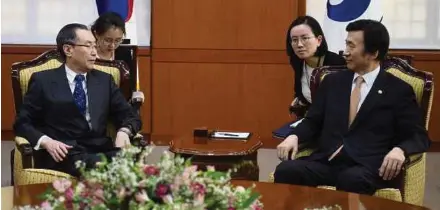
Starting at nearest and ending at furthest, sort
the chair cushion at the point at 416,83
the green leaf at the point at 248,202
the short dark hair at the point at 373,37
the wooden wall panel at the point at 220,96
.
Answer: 1. the green leaf at the point at 248,202
2. the short dark hair at the point at 373,37
3. the chair cushion at the point at 416,83
4. the wooden wall panel at the point at 220,96

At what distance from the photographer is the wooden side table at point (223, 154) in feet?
12.1

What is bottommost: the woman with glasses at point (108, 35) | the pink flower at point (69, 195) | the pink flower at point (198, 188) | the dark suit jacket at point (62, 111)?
the dark suit jacket at point (62, 111)

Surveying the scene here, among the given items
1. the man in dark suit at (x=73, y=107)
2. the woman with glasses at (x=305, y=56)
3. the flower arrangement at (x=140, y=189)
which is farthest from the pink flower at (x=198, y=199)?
the woman with glasses at (x=305, y=56)

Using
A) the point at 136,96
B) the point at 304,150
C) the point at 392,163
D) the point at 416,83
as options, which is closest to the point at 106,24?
the point at 136,96

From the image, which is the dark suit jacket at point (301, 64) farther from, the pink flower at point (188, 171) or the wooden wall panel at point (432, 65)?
the pink flower at point (188, 171)

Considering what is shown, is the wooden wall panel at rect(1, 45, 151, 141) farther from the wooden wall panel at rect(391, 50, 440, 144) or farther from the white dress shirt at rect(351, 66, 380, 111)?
the white dress shirt at rect(351, 66, 380, 111)

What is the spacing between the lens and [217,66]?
6.55 metres

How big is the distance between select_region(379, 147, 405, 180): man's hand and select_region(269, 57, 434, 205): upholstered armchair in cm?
4

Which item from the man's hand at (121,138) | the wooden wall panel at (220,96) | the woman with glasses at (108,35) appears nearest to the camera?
the man's hand at (121,138)

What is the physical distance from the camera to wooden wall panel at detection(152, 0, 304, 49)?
21.1ft

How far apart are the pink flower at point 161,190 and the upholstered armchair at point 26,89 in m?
1.87

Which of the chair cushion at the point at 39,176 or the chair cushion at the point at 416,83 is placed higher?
the chair cushion at the point at 416,83

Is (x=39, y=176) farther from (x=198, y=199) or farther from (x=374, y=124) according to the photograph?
(x=198, y=199)

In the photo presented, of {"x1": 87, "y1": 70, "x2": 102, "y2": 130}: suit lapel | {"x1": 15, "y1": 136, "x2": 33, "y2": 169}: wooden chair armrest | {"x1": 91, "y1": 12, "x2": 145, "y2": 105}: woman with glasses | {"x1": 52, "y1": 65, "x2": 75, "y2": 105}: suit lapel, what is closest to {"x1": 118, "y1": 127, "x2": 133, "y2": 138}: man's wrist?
{"x1": 87, "y1": 70, "x2": 102, "y2": 130}: suit lapel
